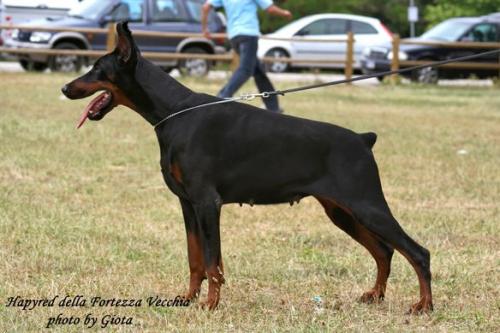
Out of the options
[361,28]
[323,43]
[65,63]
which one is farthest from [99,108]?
[361,28]

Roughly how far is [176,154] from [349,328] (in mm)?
1214

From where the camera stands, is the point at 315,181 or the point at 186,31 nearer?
the point at 315,181

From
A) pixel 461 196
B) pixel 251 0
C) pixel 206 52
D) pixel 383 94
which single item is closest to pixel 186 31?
pixel 206 52

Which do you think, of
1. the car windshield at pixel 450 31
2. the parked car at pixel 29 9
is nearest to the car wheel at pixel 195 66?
the parked car at pixel 29 9

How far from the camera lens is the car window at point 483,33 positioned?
2602 cm

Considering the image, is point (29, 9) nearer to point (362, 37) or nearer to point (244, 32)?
point (362, 37)

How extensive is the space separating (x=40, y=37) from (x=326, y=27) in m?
7.94

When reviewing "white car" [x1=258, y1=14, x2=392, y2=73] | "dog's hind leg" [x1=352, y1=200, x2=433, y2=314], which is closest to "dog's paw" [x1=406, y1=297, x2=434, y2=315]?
"dog's hind leg" [x1=352, y1=200, x2=433, y2=314]

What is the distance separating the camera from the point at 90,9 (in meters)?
24.0

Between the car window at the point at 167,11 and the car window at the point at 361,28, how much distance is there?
5208 millimetres

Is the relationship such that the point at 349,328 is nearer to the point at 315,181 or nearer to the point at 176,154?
the point at 315,181

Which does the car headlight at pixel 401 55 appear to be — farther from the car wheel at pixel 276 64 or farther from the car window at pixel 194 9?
the car window at pixel 194 9

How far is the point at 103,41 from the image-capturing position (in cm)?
2322

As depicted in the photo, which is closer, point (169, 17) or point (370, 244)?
point (370, 244)
